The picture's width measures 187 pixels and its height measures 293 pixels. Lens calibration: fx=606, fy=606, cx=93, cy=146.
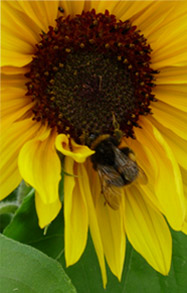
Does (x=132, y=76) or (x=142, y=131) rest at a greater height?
(x=132, y=76)

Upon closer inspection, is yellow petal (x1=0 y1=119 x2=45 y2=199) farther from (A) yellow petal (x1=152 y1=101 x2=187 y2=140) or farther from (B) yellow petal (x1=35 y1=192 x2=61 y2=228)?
(A) yellow petal (x1=152 y1=101 x2=187 y2=140)

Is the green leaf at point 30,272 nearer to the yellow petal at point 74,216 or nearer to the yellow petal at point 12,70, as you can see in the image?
the yellow petal at point 74,216

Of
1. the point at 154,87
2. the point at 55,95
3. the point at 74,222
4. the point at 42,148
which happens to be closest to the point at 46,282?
the point at 74,222

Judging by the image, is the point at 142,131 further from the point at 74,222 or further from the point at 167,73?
the point at 74,222

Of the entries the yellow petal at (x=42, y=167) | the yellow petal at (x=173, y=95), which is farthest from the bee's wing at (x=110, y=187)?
the yellow petal at (x=173, y=95)

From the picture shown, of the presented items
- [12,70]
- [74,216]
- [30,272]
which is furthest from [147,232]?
[12,70]

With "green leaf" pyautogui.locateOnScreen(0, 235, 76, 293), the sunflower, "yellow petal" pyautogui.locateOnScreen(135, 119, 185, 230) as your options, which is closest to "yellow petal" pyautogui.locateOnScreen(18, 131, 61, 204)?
the sunflower
